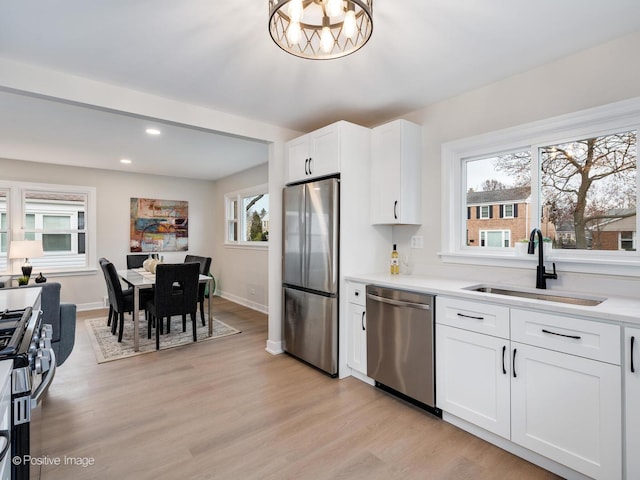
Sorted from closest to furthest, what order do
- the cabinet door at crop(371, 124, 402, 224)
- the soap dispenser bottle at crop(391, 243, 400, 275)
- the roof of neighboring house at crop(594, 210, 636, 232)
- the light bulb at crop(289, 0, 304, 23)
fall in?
the light bulb at crop(289, 0, 304, 23) → the roof of neighboring house at crop(594, 210, 636, 232) → the cabinet door at crop(371, 124, 402, 224) → the soap dispenser bottle at crop(391, 243, 400, 275)

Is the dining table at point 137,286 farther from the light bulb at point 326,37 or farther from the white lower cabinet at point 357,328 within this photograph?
the light bulb at point 326,37

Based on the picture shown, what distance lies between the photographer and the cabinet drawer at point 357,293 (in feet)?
8.96

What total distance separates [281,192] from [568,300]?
2580 mm

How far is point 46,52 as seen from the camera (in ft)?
6.79

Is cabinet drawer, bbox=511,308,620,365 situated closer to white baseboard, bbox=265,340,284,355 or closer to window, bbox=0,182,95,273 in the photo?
white baseboard, bbox=265,340,284,355

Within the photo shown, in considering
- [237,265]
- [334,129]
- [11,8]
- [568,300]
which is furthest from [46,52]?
[237,265]

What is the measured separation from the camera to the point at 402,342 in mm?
2400

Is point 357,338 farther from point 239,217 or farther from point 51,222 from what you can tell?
point 51,222

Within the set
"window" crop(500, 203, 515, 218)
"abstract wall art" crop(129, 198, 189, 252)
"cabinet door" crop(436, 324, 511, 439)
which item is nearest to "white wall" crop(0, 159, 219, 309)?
"abstract wall art" crop(129, 198, 189, 252)

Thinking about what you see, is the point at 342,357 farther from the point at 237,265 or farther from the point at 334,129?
the point at 237,265

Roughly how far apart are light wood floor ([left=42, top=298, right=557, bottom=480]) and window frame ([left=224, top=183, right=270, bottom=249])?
2.82 meters

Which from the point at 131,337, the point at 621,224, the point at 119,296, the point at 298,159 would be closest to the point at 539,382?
the point at 621,224

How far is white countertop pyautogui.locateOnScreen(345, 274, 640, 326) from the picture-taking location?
1.53 metres

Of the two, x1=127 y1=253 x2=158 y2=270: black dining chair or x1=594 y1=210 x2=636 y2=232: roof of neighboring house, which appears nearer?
x1=594 y1=210 x2=636 y2=232: roof of neighboring house
